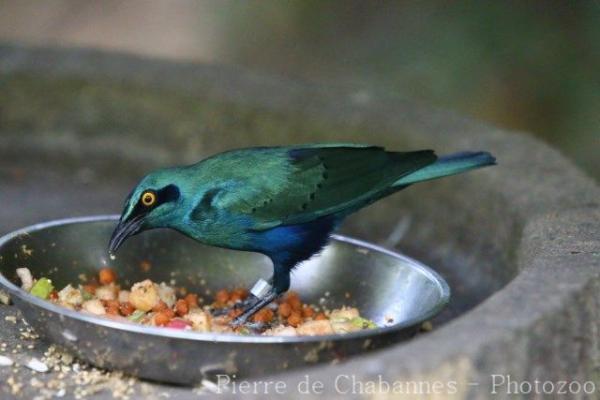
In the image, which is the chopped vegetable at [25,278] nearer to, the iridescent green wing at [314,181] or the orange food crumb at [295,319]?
the iridescent green wing at [314,181]

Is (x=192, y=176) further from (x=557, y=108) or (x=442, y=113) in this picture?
(x=557, y=108)

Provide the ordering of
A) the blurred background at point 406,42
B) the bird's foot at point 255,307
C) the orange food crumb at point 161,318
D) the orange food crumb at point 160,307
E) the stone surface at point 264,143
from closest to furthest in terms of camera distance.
Result: 1. the orange food crumb at point 161,318
2. the orange food crumb at point 160,307
3. the bird's foot at point 255,307
4. the stone surface at point 264,143
5. the blurred background at point 406,42

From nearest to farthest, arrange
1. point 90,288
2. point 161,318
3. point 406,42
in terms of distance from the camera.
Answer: point 161,318
point 90,288
point 406,42

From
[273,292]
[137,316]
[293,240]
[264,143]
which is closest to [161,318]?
[137,316]

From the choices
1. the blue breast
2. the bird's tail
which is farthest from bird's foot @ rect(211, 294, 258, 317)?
the bird's tail

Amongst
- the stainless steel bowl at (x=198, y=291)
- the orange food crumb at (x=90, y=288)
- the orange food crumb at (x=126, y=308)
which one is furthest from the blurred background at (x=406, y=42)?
the orange food crumb at (x=126, y=308)

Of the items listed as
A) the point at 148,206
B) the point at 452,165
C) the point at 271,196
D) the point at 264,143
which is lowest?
the point at 148,206

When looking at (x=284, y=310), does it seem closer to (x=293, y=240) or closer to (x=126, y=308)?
(x=293, y=240)

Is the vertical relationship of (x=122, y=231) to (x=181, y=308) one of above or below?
above

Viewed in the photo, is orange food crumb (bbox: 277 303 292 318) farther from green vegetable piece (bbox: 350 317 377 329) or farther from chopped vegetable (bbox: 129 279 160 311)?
chopped vegetable (bbox: 129 279 160 311)
